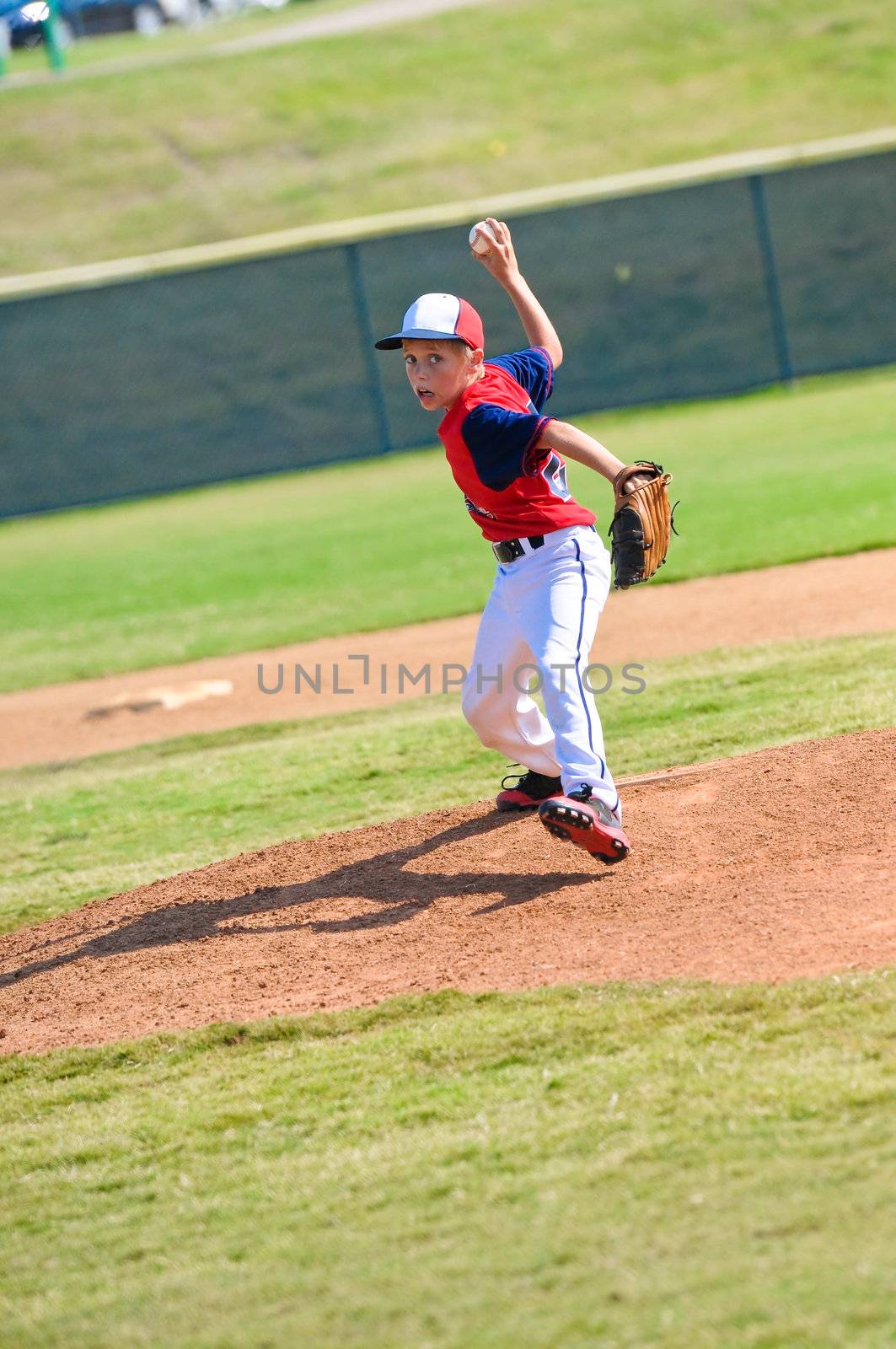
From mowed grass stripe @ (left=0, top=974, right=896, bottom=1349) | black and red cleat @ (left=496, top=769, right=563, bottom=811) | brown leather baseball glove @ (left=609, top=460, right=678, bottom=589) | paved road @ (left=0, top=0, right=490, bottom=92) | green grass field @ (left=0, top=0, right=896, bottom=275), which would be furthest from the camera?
paved road @ (left=0, top=0, right=490, bottom=92)

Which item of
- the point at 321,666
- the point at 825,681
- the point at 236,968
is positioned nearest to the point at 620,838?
the point at 236,968

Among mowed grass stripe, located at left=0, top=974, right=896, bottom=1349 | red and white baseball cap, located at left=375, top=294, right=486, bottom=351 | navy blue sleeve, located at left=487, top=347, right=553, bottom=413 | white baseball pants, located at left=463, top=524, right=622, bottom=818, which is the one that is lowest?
mowed grass stripe, located at left=0, top=974, right=896, bottom=1349

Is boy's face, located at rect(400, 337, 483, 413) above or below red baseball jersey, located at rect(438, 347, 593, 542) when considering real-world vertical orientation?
above

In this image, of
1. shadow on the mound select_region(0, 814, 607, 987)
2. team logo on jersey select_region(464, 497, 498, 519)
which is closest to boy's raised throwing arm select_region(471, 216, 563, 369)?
team logo on jersey select_region(464, 497, 498, 519)

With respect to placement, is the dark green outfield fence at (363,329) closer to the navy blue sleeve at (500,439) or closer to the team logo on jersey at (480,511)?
the team logo on jersey at (480,511)

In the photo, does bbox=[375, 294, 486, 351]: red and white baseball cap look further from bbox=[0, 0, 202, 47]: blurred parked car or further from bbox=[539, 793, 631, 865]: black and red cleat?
bbox=[0, 0, 202, 47]: blurred parked car

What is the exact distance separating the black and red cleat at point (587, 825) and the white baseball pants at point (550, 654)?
39 millimetres

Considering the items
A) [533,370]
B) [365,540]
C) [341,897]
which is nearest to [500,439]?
[533,370]

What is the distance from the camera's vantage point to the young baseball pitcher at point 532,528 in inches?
165

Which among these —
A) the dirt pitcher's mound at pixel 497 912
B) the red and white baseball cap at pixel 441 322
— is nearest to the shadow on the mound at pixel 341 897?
the dirt pitcher's mound at pixel 497 912

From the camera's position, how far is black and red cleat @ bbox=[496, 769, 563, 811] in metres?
5.08

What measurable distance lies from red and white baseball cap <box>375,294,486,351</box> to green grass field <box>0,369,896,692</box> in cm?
501

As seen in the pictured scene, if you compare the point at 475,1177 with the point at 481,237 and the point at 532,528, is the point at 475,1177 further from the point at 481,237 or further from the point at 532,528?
the point at 481,237

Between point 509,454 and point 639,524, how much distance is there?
424 millimetres
